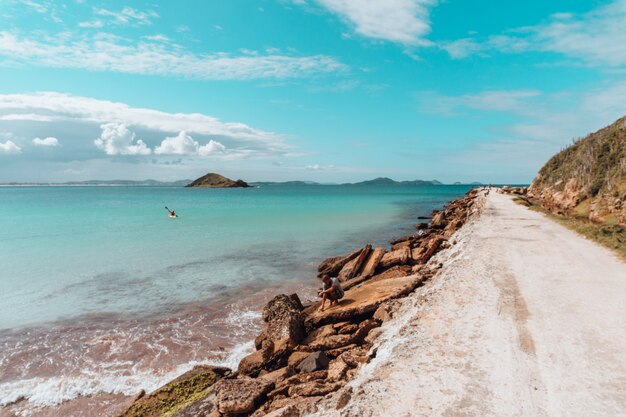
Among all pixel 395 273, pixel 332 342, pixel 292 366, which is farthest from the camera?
pixel 395 273

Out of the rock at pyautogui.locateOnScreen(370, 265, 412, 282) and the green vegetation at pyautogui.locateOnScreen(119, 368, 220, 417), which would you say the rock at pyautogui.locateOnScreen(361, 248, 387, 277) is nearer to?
the rock at pyautogui.locateOnScreen(370, 265, 412, 282)

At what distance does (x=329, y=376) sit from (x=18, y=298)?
21364 millimetres

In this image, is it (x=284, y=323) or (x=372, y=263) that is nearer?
(x=284, y=323)

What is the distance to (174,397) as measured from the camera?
9.58 metres

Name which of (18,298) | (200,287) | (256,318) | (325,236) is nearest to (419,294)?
(256,318)

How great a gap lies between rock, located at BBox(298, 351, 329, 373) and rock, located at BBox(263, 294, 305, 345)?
195cm

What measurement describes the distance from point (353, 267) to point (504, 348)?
11414mm

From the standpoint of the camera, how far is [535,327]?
919cm

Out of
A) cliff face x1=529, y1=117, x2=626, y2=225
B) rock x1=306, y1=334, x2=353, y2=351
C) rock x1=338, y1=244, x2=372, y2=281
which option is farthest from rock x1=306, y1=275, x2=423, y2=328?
cliff face x1=529, y1=117, x2=626, y2=225

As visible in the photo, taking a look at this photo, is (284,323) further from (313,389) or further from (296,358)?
(313,389)

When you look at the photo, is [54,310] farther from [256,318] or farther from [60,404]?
[256,318]

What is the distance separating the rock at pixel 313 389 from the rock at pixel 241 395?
0.83 metres

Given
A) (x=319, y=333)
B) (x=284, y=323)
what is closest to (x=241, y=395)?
(x=284, y=323)

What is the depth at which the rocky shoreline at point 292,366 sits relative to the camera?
7.63 m
